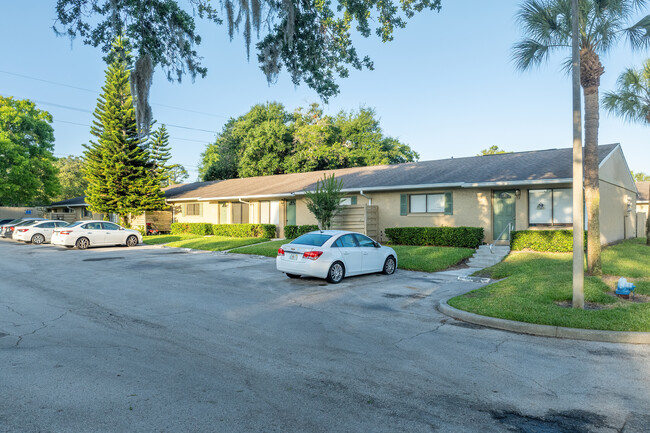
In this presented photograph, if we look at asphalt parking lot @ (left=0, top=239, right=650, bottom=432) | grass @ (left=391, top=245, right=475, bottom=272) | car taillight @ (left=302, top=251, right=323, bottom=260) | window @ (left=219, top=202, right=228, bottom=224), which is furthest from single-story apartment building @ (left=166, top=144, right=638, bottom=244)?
asphalt parking lot @ (left=0, top=239, right=650, bottom=432)

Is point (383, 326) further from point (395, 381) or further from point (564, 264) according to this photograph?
point (564, 264)

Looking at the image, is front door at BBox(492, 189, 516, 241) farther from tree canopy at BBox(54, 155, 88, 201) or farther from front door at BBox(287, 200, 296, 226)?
tree canopy at BBox(54, 155, 88, 201)

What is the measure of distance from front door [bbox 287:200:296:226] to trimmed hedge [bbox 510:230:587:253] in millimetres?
12688

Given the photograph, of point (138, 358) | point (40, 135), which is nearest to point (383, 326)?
point (138, 358)

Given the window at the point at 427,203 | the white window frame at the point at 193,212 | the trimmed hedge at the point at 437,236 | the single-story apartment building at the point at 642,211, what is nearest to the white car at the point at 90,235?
the white window frame at the point at 193,212

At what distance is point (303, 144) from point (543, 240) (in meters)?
28.4

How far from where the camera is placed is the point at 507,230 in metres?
18.6

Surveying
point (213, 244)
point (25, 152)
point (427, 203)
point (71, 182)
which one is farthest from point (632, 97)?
point (71, 182)

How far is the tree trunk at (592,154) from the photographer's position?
1128cm

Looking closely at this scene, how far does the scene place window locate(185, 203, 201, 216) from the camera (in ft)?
105

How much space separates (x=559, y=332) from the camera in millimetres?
6891

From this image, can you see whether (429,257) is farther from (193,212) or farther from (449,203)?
(193,212)

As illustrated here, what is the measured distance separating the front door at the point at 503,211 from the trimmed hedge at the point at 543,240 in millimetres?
1250

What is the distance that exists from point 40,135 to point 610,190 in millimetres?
46506
